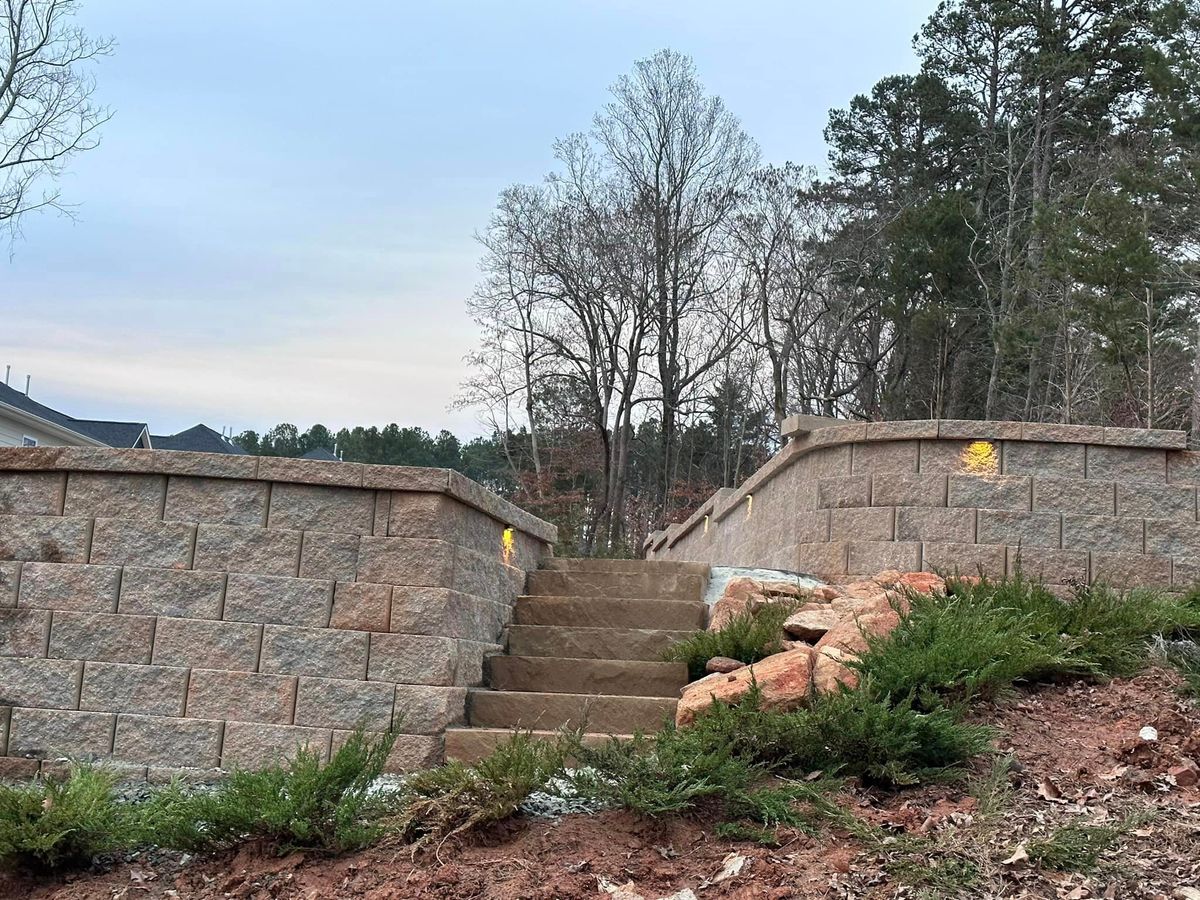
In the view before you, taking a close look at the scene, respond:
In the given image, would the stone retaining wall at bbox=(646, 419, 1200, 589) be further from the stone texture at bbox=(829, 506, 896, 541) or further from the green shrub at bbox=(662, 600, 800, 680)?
the green shrub at bbox=(662, 600, 800, 680)

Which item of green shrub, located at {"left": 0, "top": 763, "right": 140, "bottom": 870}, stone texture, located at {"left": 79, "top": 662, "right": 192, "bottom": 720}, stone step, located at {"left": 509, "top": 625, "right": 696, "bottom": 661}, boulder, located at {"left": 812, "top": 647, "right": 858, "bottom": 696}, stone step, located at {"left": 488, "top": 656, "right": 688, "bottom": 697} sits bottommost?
green shrub, located at {"left": 0, "top": 763, "right": 140, "bottom": 870}

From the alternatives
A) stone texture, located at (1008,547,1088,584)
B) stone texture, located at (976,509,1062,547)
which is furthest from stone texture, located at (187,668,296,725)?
stone texture, located at (1008,547,1088,584)

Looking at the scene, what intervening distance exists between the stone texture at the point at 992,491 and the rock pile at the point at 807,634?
0.73m

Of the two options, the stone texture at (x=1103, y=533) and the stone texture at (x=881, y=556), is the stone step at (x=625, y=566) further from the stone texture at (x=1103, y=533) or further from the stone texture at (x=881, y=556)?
the stone texture at (x=1103, y=533)

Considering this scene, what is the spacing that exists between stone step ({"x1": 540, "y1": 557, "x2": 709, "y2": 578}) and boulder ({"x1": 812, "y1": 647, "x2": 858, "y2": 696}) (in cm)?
263

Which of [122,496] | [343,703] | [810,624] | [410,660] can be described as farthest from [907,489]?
[122,496]

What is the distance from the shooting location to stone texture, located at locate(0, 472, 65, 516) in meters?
6.29

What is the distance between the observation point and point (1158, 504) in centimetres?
758

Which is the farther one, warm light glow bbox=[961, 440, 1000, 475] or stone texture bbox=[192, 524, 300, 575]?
warm light glow bbox=[961, 440, 1000, 475]

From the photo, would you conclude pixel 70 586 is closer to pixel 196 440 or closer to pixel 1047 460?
pixel 1047 460

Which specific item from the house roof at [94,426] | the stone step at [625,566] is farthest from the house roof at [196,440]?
the stone step at [625,566]

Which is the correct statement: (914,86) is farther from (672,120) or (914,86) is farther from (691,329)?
(691,329)

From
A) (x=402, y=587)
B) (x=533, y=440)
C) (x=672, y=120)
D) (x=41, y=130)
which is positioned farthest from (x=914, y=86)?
(x=402, y=587)

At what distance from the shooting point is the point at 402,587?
6.05 metres
